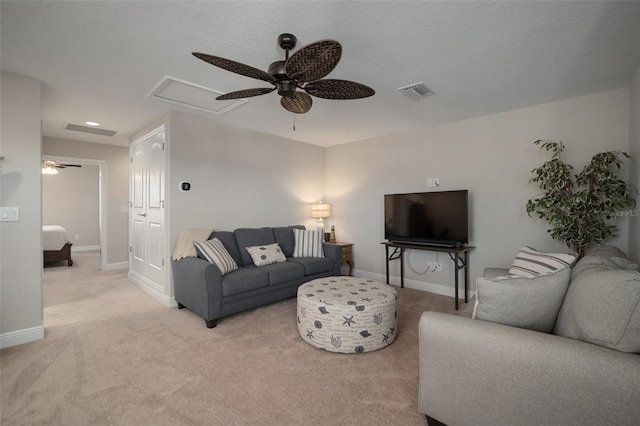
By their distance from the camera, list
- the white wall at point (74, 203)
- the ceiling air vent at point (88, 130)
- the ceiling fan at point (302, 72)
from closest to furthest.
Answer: the ceiling fan at point (302, 72)
the ceiling air vent at point (88, 130)
the white wall at point (74, 203)

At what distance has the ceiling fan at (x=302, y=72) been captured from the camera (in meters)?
1.54

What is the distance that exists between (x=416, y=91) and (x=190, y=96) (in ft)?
7.85

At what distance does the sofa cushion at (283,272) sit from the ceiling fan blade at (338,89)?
2.12 meters

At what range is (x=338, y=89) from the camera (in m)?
2.04

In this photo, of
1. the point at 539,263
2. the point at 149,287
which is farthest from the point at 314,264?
the point at 539,263

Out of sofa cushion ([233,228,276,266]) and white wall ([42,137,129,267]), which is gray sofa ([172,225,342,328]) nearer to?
sofa cushion ([233,228,276,266])

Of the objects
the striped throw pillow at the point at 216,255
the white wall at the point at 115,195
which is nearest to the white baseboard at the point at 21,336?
the striped throw pillow at the point at 216,255

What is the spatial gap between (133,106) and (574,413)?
4419mm

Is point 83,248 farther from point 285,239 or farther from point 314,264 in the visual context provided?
point 314,264

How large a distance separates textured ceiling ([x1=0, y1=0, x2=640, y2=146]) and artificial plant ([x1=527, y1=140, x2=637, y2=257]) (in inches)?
31.7

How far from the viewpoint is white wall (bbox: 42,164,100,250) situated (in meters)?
7.57

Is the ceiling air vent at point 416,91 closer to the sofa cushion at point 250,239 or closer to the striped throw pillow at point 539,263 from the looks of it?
the striped throw pillow at point 539,263

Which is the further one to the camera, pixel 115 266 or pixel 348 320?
pixel 115 266

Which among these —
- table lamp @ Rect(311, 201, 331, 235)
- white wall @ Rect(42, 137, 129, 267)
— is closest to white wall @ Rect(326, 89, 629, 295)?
table lamp @ Rect(311, 201, 331, 235)
